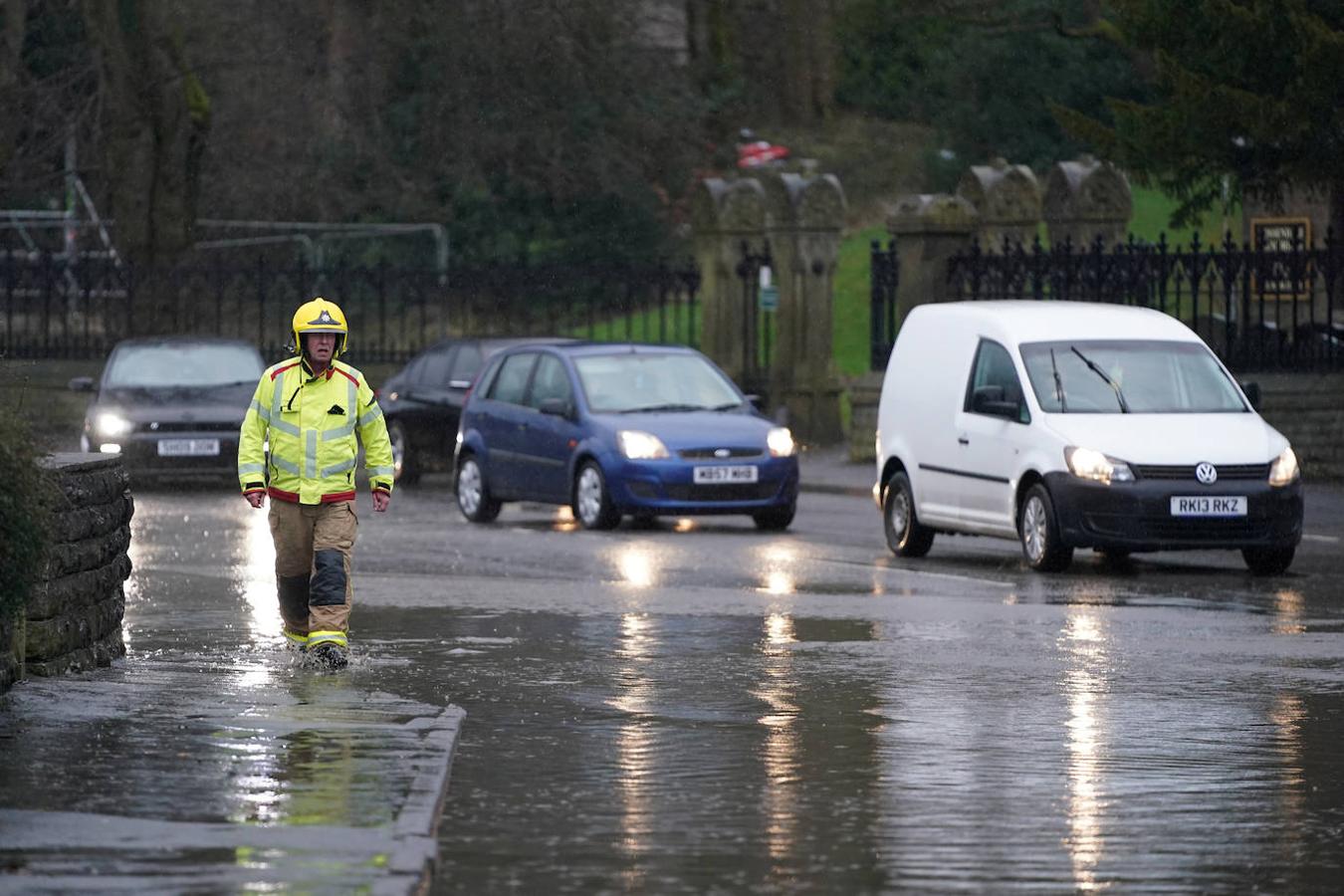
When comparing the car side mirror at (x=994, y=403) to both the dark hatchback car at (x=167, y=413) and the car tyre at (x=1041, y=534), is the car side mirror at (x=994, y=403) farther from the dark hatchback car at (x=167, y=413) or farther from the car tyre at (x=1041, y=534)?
the dark hatchback car at (x=167, y=413)

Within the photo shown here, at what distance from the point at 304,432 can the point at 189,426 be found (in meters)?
15.9

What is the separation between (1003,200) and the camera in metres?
35.4

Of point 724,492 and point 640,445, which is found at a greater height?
point 640,445

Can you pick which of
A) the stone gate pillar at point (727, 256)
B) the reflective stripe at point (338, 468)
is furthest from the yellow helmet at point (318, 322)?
the stone gate pillar at point (727, 256)

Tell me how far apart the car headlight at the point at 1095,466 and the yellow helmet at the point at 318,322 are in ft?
22.1

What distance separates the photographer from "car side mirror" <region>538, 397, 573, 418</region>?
2375 cm

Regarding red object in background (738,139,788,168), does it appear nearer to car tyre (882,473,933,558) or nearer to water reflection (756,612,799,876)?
car tyre (882,473,933,558)

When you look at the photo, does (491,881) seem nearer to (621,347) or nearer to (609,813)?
(609,813)

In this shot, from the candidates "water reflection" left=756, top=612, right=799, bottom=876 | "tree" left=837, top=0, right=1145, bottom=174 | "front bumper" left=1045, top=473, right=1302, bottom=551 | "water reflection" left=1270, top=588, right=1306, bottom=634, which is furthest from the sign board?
"tree" left=837, top=0, right=1145, bottom=174

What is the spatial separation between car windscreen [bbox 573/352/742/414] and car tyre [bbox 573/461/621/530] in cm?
55

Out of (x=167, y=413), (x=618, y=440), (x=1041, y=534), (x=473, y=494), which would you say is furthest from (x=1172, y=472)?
(x=167, y=413)

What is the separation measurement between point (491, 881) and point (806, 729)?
3354 mm

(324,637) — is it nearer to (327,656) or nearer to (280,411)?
(327,656)


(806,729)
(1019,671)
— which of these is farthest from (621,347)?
(806,729)
